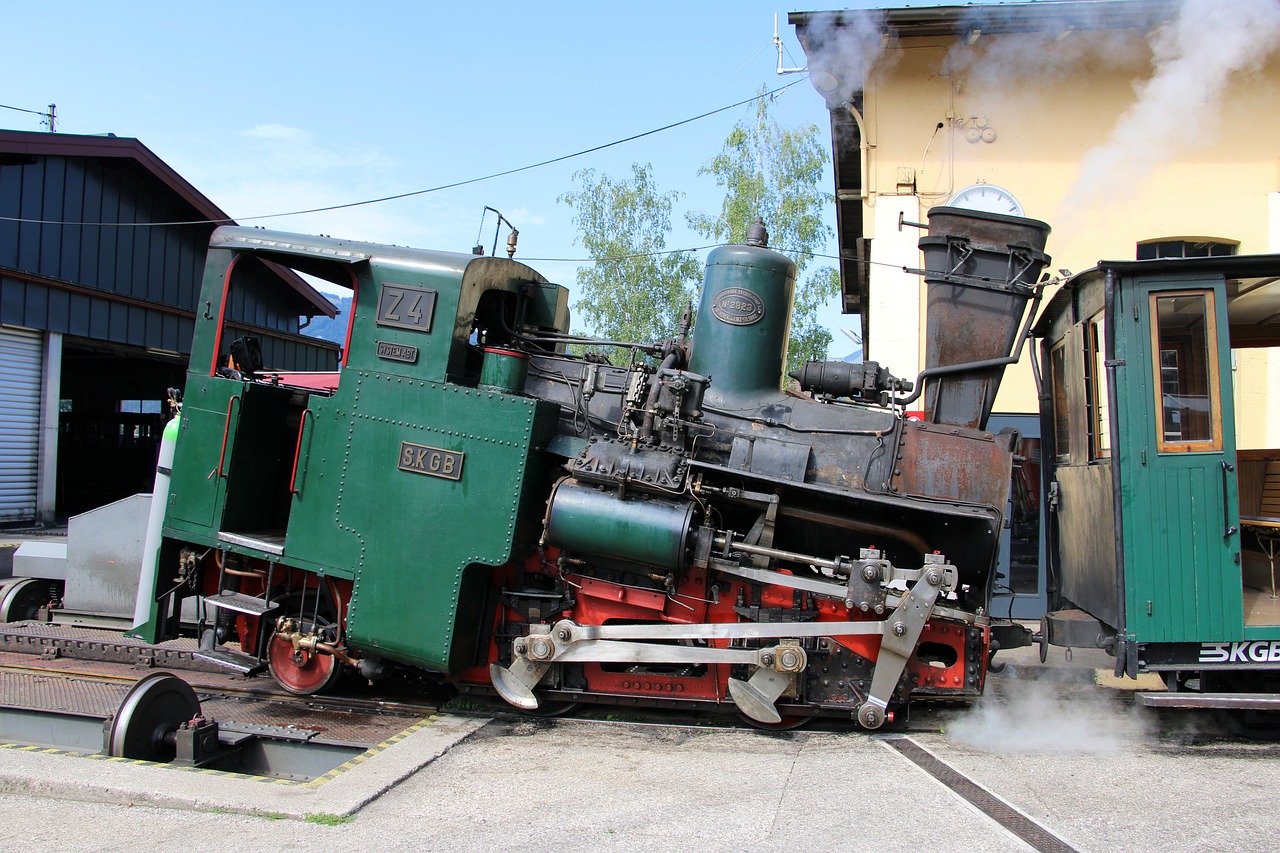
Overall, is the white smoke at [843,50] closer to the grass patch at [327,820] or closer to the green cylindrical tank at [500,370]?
the green cylindrical tank at [500,370]

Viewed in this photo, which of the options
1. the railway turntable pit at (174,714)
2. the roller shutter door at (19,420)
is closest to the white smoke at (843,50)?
the railway turntable pit at (174,714)

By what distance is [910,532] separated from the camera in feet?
17.1

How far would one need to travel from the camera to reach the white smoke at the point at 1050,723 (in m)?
4.87

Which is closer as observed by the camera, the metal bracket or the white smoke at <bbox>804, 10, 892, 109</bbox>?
the metal bracket

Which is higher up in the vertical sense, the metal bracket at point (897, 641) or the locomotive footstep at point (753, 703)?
the metal bracket at point (897, 641)

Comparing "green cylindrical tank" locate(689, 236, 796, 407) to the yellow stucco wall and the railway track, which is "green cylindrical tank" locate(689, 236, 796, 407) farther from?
the yellow stucco wall

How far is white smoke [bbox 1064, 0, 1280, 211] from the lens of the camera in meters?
7.65

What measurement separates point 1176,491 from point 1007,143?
6431 mm

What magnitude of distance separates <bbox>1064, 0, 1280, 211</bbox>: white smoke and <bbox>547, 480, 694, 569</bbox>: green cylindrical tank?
5536 mm

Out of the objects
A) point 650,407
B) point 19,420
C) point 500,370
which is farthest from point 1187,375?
point 19,420

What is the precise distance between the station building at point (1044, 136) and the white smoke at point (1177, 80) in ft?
0.11

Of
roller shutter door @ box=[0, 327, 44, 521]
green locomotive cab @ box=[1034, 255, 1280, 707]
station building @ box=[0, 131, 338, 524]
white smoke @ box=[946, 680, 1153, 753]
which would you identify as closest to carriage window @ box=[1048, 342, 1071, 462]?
green locomotive cab @ box=[1034, 255, 1280, 707]

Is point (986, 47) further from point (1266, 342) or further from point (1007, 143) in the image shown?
point (1266, 342)

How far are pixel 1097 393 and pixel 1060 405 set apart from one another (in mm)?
850
